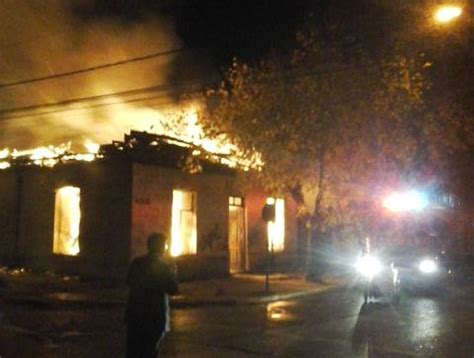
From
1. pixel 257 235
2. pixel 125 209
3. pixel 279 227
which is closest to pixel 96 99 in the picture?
pixel 125 209

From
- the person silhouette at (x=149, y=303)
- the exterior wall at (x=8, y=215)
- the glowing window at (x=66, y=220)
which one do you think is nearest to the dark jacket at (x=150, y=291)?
the person silhouette at (x=149, y=303)

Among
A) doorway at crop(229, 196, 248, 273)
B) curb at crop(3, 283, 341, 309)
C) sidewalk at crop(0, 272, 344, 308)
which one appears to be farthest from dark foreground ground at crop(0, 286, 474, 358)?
Answer: doorway at crop(229, 196, 248, 273)

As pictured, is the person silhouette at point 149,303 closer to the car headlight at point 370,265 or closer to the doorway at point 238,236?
the car headlight at point 370,265

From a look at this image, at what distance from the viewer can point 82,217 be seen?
2022 centimetres

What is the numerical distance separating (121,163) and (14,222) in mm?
5435

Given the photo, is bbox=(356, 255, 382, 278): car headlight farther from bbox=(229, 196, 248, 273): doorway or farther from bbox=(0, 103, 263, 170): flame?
bbox=(229, 196, 248, 273): doorway

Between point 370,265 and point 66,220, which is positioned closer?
point 370,265

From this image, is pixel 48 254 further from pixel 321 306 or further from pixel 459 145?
pixel 459 145

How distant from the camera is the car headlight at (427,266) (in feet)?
59.9

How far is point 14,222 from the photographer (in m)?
22.5

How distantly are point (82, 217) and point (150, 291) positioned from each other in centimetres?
1410

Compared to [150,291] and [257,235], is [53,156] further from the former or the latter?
[150,291]

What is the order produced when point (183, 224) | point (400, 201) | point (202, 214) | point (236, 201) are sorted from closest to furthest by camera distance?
1. point (183, 224)
2. point (202, 214)
3. point (400, 201)
4. point (236, 201)

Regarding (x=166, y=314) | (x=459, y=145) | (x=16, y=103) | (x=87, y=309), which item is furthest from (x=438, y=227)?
(x=166, y=314)
